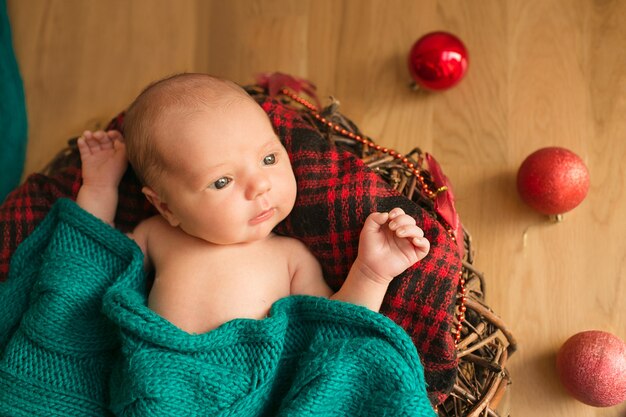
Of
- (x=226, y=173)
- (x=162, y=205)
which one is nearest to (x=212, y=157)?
(x=226, y=173)

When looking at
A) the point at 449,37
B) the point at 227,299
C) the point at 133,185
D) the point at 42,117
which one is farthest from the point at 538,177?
the point at 42,117

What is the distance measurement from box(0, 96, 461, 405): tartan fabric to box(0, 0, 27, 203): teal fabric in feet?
1.30

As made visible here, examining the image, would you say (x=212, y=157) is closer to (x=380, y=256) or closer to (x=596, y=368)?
(x=380, y=256)

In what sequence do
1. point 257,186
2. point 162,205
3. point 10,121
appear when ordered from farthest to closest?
point 10,121, point 162,205, point 257,186

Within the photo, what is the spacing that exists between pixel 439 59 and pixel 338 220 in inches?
19.2

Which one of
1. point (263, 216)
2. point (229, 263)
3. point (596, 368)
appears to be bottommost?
point (596, 368)

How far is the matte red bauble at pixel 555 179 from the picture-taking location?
1.37 metres

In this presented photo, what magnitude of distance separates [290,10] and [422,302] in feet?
3.07

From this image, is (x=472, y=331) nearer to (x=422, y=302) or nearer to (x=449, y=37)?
(x=422, y=302)

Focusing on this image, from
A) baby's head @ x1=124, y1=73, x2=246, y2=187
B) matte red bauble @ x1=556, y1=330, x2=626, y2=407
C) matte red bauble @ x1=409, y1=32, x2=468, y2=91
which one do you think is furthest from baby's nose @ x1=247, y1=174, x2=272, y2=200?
matte red bauble @ x1=556, y1=330, x2=626, y2=407

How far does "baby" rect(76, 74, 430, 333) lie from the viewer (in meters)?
1.12

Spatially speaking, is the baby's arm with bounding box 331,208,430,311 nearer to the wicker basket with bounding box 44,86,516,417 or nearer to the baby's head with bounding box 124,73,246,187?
the wicker basket with bounding box 44,86,516,417

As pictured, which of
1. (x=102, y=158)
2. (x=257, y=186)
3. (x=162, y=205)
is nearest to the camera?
(x=257, y=186)

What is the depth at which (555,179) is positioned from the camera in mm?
1379
